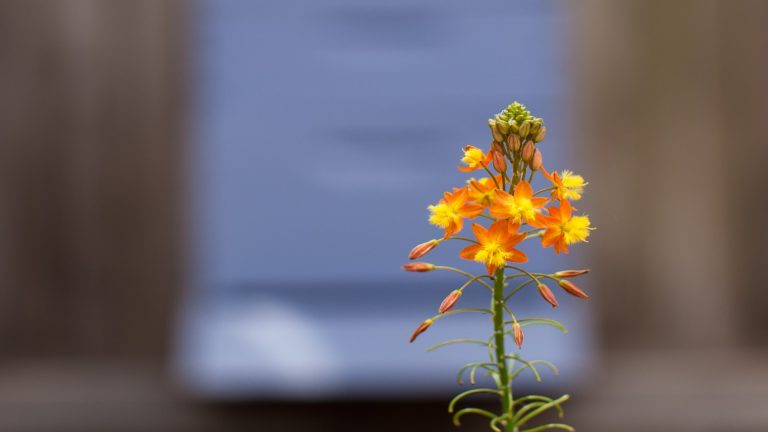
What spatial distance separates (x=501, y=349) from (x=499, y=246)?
0.04 meters

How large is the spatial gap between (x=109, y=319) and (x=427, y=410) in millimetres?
715

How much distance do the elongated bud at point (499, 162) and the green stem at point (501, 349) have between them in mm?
32

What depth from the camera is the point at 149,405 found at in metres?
2.22

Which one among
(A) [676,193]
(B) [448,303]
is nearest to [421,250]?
(B) [448,303]

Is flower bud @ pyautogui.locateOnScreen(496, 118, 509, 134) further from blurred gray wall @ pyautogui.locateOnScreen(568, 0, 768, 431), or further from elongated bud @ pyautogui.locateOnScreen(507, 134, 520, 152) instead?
blurred gray wall @ pyautogui.locateOnScreen(568, 0, 768, 431)

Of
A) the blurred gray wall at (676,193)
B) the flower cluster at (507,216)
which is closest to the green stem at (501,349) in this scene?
the flower cluster at (507,216)

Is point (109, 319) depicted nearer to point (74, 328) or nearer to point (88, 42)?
point (74, 328)

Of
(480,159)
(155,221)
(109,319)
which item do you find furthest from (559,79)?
(480,159)

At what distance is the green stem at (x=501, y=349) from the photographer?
1.03 feet

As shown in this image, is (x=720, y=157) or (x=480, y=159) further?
(x=720, y=157)

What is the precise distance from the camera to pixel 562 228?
12.2 inches

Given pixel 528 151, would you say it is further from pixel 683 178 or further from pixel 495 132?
pixel 683 178

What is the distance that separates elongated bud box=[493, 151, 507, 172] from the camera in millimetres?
324

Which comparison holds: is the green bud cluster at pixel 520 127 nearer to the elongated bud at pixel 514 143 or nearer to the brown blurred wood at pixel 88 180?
the elongated bud at pixel 514 143
